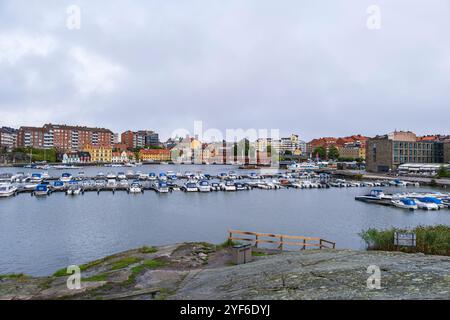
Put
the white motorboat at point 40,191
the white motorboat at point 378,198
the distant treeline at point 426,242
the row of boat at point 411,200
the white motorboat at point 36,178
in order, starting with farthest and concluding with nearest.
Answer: the white motorboat at point 36,178, the white motorboat at point 40,191, the white motorboat at point 378,198, the row of boat at point 411,200, the distant treeline at point 426,242

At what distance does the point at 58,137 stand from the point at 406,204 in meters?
135

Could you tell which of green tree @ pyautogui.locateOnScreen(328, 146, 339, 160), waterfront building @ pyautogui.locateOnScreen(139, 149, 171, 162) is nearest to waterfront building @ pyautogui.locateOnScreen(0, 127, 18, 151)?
waterfront building @ pyautogui.locateOnScreen(139, 149, 171, 162)

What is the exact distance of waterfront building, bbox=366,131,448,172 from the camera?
87.8 metres

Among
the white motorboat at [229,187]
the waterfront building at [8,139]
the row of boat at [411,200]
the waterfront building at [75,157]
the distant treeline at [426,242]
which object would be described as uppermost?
the waterfront building at [8,139]

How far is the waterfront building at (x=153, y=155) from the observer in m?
164

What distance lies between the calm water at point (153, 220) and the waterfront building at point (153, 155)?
11502cm

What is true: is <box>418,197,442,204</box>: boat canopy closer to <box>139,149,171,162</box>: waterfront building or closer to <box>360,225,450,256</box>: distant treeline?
<box>360,225,450,256</box>: distant treeline

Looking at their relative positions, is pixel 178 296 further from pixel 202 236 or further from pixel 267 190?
pixel 267 190

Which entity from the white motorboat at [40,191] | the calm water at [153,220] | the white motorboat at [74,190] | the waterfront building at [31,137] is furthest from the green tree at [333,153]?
the white motorboat at [40,191]

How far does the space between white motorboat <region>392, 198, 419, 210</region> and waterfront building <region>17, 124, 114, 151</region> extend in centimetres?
13029

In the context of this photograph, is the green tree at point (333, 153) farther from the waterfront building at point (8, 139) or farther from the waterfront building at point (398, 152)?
the waterfront building at point (8, 139)

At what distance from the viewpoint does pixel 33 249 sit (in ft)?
73.4

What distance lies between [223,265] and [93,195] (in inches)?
1606

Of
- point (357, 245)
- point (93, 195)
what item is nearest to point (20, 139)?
point (93, 195)
